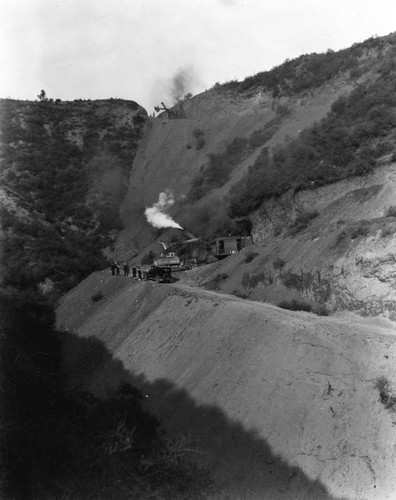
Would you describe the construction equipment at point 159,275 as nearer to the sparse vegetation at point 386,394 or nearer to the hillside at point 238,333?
the hillside at point 238,333

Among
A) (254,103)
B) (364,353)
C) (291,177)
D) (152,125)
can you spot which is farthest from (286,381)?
(152,125)

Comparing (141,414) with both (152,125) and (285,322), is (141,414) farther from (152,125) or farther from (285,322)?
(152,125)

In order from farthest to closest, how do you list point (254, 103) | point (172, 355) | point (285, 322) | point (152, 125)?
point (152, 125) < point (254, 103) < point (172, 355) < point (285, 322)

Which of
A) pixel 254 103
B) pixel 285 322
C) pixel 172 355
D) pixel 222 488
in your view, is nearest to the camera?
pixel 222 488

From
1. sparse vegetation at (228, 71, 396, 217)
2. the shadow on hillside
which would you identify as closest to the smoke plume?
sparse vegetation at (228, 71, 396, 217)

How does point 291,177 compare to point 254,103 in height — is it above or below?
below

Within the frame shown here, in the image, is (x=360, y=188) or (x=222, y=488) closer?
(x=222, y=488)
